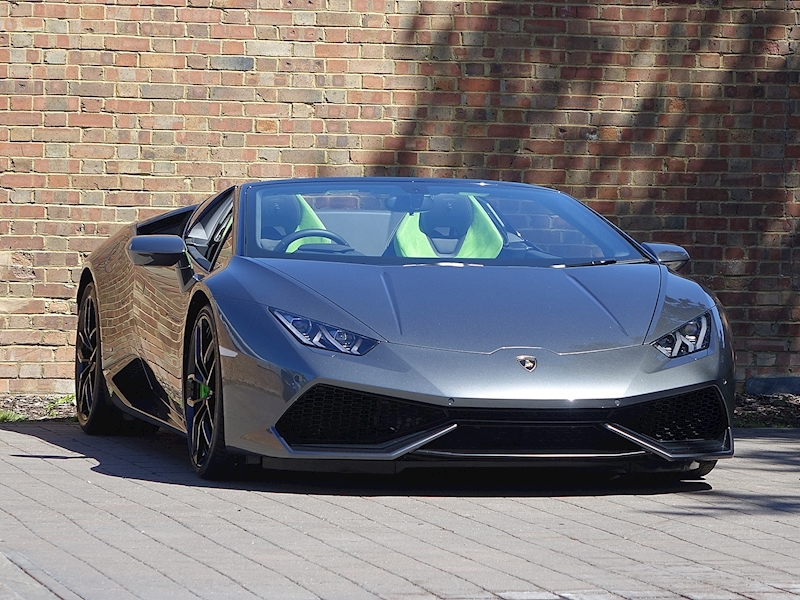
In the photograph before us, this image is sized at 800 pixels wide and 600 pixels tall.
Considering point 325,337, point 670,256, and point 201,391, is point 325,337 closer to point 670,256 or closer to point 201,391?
point 201,391

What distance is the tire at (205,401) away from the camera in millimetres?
5902

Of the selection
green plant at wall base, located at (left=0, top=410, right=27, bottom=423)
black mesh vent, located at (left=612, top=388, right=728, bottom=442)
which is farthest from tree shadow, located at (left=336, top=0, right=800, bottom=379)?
black mesh vent, located at (left=612, top=388, right=728, bottom=442)

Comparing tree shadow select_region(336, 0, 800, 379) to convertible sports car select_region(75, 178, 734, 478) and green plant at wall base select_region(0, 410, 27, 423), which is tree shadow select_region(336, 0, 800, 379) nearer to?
green plant at wall base select_region(0, 410, 27, 423)

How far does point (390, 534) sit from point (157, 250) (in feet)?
7.37

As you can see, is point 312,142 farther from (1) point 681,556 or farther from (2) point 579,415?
(1) point 681,556

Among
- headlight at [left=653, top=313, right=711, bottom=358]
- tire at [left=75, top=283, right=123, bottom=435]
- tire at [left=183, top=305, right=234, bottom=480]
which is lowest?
tire at [left=75, top=283, right=123, bottom=435]

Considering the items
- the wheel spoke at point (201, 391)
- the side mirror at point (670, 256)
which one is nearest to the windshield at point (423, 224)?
the side mirror at point (670, 256)

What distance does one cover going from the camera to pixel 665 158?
10.3 m

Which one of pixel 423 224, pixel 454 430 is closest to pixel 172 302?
pixel 423 224

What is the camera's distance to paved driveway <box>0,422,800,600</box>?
407 cm

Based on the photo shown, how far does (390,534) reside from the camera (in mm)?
4879

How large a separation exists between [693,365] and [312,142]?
15.4 ft

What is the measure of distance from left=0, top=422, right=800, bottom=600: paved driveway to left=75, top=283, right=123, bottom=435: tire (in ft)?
3.39

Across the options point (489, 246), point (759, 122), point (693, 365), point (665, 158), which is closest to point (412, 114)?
point (665, 158)
